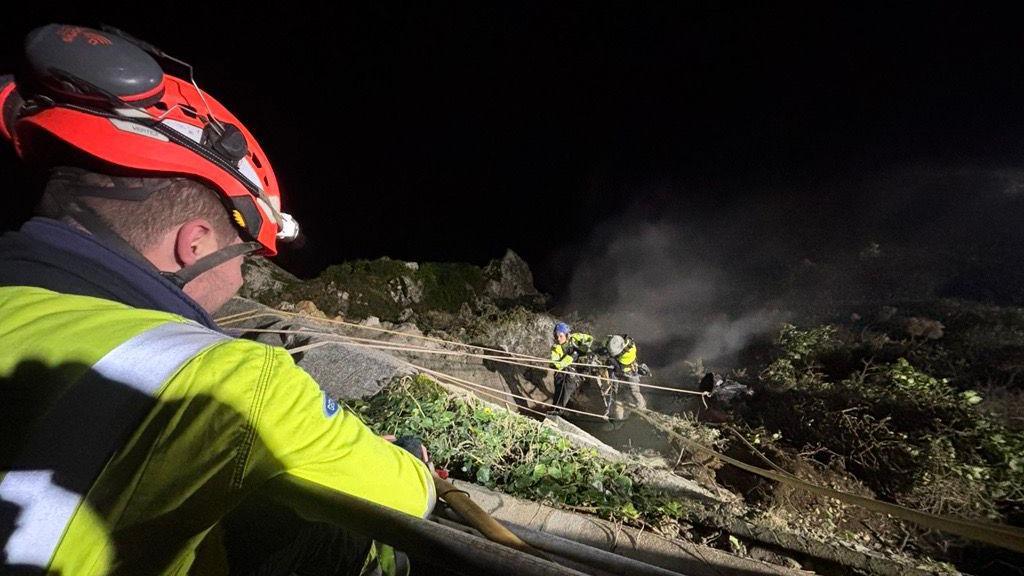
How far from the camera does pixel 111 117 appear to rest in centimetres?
132

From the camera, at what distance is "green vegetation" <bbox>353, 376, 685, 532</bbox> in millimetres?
2826

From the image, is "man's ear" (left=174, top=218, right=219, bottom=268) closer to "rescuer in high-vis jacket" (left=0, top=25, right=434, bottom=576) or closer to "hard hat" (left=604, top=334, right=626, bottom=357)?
"rescuer in high-vis jacket" (left=0, top=25, right=434, bottom=576)

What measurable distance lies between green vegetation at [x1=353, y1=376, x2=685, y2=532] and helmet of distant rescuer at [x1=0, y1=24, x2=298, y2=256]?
2466 millimetres

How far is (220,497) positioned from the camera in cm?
84

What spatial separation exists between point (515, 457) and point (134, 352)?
9.89 ft

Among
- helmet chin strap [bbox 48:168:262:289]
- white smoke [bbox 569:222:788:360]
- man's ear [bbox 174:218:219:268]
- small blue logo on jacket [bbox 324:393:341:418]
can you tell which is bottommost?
small blue logo on jacket [bbox 324:393:341:418]

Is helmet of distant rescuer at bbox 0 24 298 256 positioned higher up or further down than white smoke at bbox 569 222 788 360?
further down

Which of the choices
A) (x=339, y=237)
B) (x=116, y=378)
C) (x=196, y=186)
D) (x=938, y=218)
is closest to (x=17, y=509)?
(x=116, y=378)

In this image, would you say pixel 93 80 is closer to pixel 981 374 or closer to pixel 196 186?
pixel 196 186

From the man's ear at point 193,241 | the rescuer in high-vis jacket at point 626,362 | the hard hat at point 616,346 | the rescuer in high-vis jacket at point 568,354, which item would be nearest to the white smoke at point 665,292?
the rescuer in high-vis jacket at point 626,362

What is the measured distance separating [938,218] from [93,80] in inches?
767

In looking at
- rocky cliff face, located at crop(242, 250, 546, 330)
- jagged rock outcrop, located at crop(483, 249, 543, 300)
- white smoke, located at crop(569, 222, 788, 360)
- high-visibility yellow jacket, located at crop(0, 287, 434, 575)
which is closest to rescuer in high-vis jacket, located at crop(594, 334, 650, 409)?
white smoke, located at crop(569, 222, 788, 360)

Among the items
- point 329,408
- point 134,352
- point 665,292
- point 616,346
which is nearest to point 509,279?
point 665,292

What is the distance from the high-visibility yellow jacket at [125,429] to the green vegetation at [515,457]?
2.46m
